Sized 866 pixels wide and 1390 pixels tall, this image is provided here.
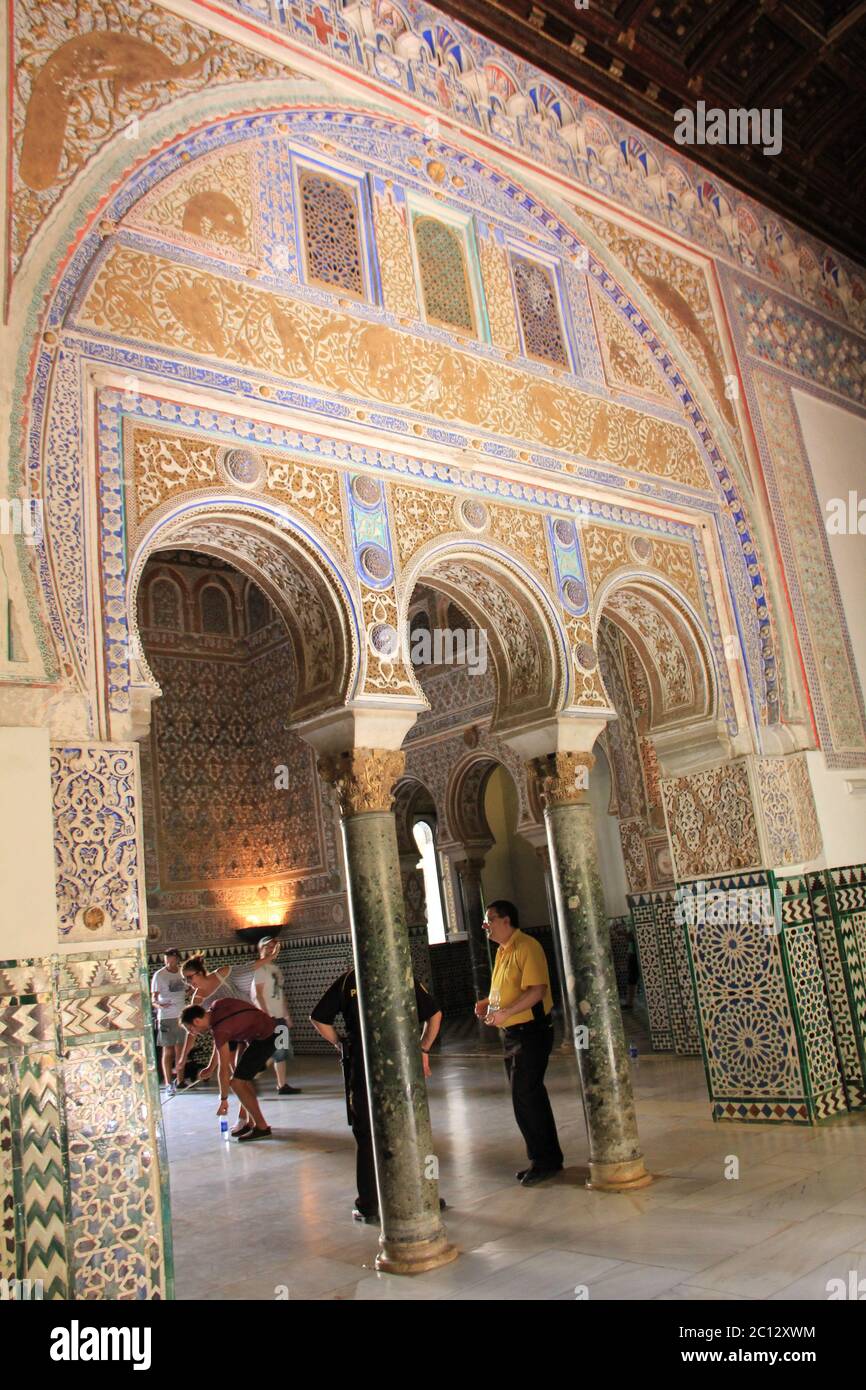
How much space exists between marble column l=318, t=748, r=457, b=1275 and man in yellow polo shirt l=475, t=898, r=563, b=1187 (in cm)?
106

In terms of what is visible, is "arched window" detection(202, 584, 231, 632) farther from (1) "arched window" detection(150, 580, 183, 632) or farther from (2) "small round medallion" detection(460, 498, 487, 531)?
(2) "small round medallion" detection(460, 498, 487, 531)

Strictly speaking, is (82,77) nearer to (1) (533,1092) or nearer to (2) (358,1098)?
(2) (358,1098)

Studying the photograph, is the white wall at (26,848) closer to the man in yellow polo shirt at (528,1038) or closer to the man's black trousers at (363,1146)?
the man's black trousers at (363,1146)

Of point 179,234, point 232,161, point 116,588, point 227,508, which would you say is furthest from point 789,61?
point 116,588

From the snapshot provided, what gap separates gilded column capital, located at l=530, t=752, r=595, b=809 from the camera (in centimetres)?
628

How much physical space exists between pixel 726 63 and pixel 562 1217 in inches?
294

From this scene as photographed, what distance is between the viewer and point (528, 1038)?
6141mm

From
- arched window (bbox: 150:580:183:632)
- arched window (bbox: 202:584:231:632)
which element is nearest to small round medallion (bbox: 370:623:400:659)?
arched window (bbox: 150:580:183:632)

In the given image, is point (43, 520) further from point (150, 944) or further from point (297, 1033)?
point (297, 1033)

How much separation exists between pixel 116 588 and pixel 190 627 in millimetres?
9945

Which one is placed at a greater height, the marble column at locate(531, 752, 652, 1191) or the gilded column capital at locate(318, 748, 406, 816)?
the gilded column capital at locate(318, 748, 406, 816)

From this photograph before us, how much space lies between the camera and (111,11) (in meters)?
5.22

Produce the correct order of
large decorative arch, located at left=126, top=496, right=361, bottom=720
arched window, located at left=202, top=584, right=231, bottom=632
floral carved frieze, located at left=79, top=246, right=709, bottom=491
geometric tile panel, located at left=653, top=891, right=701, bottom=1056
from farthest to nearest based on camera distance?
arched window, located at left=202, top=584, right=231, bottom=632, geometric tile panel, located at left=653, top=891, right=701, bottom=1056, large decorative arch, located at left=126, top=496, right=361, bottom=720, floral carved frieze, located at left=79, top=246, right=709, bottom=491

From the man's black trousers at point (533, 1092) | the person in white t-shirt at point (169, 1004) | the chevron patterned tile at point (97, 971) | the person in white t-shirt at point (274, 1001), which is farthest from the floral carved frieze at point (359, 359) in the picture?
the person in white t-shirt at point (169, 1004)
